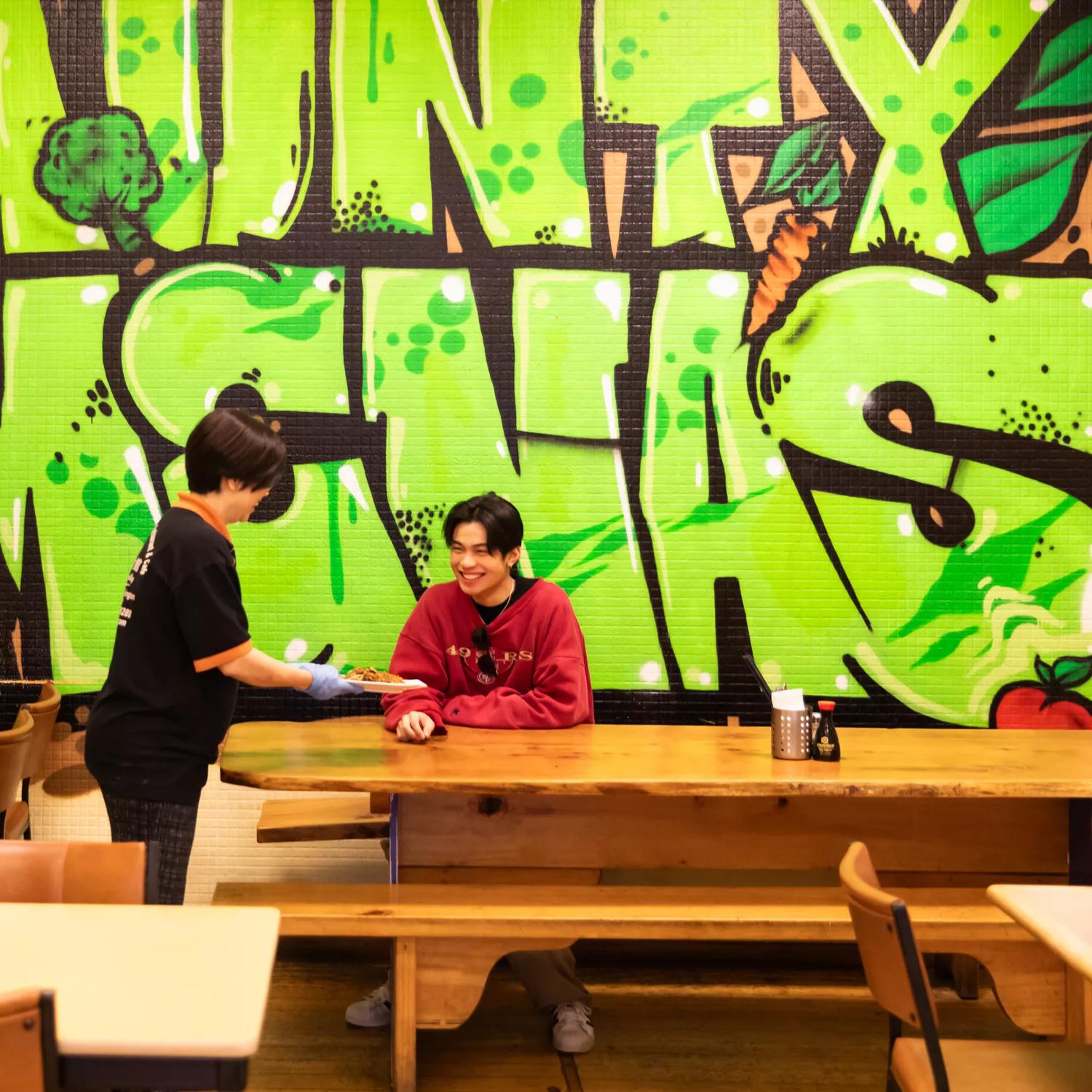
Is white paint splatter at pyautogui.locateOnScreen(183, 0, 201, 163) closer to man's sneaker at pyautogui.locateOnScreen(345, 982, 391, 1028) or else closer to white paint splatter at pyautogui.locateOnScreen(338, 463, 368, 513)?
white paint splatter at pyautogui.locateOnScreen(338, 463, 368, 513)

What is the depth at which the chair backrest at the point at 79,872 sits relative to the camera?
75.2 inches

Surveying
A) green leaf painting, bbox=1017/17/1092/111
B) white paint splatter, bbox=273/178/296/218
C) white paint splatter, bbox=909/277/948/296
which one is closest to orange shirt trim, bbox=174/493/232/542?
white paint splatter, bbox=273/178/296/218

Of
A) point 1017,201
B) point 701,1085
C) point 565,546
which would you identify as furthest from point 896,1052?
point 1017,201

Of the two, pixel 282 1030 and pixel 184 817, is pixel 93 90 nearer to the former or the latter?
pixel 184 817

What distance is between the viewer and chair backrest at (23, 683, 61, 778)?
305cm

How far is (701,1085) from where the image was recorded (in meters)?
2.66

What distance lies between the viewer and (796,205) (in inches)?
140

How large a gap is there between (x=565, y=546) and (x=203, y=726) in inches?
60.1

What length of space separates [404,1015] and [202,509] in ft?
4.02

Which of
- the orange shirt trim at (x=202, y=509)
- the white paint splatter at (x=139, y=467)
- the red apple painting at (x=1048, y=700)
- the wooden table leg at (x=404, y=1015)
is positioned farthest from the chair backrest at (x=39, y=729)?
the red apple painting at (x=1048, y=700)

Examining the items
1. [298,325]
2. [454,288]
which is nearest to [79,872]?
[298,325]

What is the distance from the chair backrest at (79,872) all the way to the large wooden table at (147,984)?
0.34 ft

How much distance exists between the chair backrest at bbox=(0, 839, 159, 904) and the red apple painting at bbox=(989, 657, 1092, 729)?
272cm

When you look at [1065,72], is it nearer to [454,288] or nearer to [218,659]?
[454,288]
